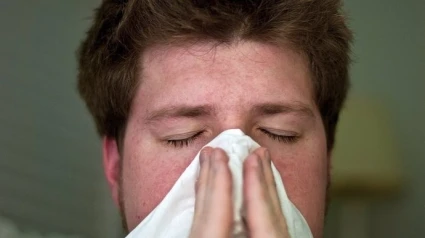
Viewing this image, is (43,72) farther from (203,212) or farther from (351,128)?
(203,212)

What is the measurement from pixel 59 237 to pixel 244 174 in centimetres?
92

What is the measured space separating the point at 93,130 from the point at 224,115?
0.92 meters

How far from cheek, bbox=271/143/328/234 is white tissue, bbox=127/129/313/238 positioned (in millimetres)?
87

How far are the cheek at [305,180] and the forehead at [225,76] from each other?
0.26 feet

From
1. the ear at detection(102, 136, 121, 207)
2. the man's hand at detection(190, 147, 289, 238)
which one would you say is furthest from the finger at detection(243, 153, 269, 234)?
the ear at detection(102, 136, 121, 207)

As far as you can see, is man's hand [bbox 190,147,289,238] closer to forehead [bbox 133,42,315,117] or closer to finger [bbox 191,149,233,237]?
finger [bbox 191,149,233,237]

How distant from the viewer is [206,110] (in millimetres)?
847

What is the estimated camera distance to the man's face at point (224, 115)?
85 centimetres

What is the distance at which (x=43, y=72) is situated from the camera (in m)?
1.61

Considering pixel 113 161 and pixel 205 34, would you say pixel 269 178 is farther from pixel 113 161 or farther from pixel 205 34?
pixel 113 161

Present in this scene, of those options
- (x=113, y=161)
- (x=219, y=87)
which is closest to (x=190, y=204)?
(x=219, y=87)

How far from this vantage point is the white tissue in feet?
2.38

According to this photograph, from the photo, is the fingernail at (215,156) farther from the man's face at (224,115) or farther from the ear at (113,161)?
the ear at (113,161)

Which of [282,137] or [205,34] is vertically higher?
[205,34]
